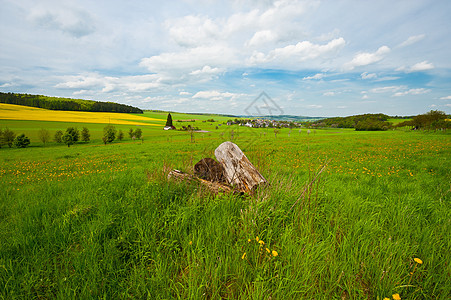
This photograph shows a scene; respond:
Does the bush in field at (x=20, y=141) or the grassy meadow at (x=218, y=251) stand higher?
the grassy meadow at (x=218, y=251)

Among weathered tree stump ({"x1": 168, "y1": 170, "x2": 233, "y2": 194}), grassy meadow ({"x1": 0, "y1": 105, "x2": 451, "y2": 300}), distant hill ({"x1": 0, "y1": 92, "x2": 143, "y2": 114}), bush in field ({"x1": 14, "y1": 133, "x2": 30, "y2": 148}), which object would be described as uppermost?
distant hill ({"x1": 0, "y1": 92, "x2": 143, "y2": 114})

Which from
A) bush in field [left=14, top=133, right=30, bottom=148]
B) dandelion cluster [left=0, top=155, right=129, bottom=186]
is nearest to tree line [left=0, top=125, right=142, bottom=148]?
bush in field [left=14, top=133, right=30, bottom=148]

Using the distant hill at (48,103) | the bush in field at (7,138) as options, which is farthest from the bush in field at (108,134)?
the distant hill at (48,103)

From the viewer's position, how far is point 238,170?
417 cm

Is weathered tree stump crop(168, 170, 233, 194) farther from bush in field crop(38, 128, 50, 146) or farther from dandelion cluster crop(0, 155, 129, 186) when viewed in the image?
bush in field crop(38, 128, 50, 146)

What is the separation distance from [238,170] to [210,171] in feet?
2.83

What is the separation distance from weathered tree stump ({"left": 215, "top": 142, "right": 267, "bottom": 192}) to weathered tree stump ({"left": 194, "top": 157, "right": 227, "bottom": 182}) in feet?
0.74

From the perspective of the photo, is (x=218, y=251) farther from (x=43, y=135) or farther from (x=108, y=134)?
(x=43, y=135)

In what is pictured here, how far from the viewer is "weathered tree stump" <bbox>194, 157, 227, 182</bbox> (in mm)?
4625

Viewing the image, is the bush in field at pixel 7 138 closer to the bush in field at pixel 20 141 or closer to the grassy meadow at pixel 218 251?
the bush in field at pixel 20 141

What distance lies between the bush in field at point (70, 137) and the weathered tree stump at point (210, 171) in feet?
178

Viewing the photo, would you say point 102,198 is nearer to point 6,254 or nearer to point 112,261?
point 6,254

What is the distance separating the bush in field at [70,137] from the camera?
43375 millimetres

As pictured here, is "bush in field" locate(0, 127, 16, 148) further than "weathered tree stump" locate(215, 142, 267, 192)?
Yes
